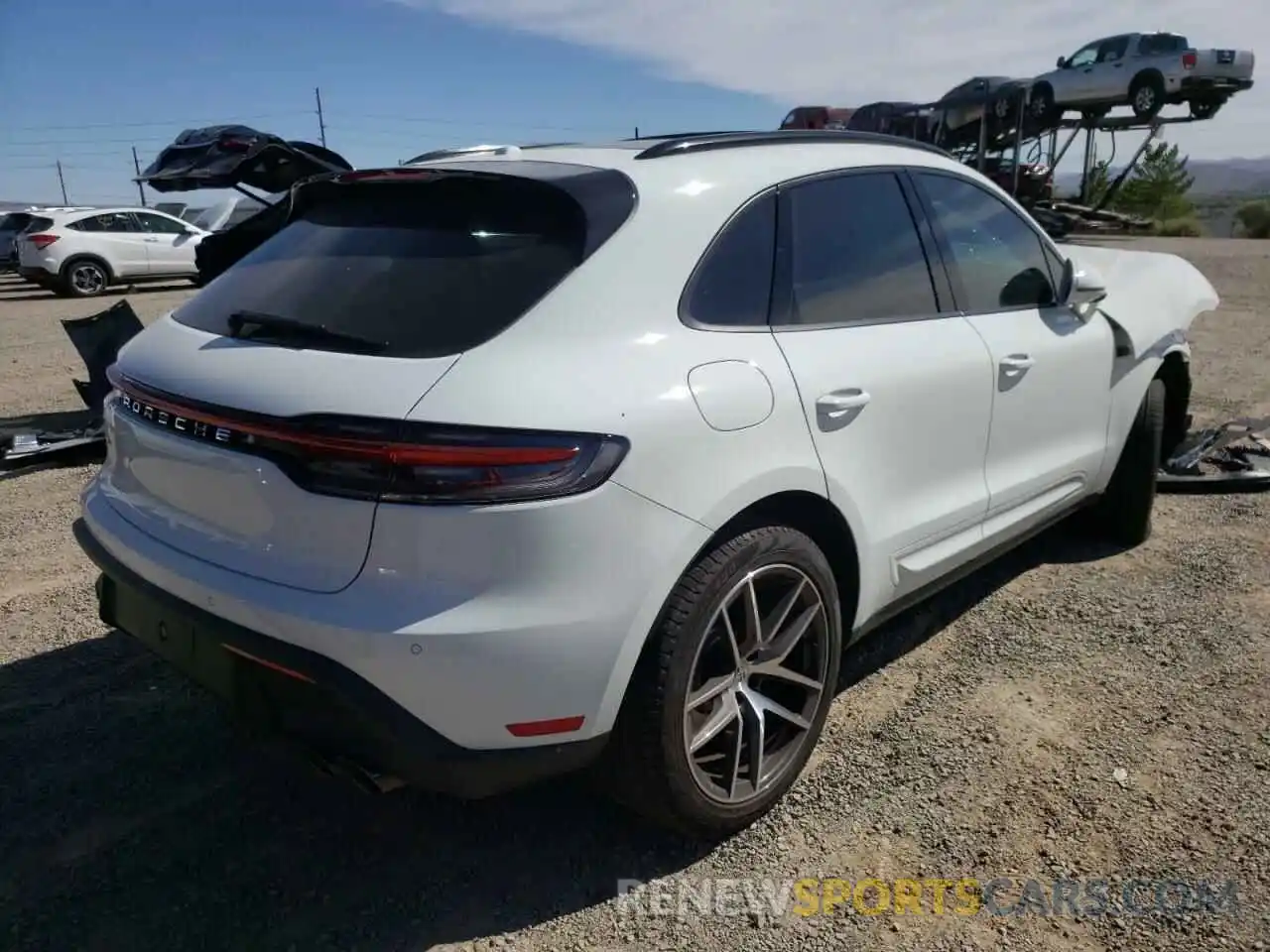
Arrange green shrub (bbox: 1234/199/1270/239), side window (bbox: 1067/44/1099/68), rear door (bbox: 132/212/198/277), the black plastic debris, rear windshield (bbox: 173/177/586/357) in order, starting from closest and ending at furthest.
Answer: rear windshield (bbox: 173/177/586/357)
the black plastic debris
rear door (bbox: 132/212/198/277)
side window (bbox: 1067/44/1099/68)
green shrub (bbox: 1234/199/1270/239)

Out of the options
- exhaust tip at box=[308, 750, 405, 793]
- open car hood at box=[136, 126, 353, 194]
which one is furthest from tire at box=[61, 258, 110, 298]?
exhaust tip at box=[308, 750, 405, 793]

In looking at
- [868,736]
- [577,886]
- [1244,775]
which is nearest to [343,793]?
[577,886]

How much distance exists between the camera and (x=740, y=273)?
2.54 meters

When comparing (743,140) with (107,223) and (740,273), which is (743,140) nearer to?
(740,273)

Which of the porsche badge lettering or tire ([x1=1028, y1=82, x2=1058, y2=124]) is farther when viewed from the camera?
tire ([x1=1028, y1=82, x2=1058, y2=124])

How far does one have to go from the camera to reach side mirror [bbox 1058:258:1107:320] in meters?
3.70

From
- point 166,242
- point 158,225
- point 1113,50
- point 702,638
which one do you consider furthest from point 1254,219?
point 702,638

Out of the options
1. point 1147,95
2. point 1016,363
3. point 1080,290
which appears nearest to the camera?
point 1016,363

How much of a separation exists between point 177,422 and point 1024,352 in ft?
8.76

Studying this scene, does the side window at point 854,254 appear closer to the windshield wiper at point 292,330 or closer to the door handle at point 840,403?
the door handle at point 840,403

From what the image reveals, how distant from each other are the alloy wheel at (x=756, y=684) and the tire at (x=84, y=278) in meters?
19.0

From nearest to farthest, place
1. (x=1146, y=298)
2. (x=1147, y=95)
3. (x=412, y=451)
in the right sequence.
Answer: (x=412, y=451)
(x=1146, y=298)
(x=1147, y=95)

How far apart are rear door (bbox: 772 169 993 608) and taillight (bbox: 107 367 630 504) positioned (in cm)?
75

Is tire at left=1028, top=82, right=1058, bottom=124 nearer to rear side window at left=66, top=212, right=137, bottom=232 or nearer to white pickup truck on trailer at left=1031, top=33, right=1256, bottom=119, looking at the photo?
white pickup truck on trailer at left=1031, top=33, right=1256, bottom=119
